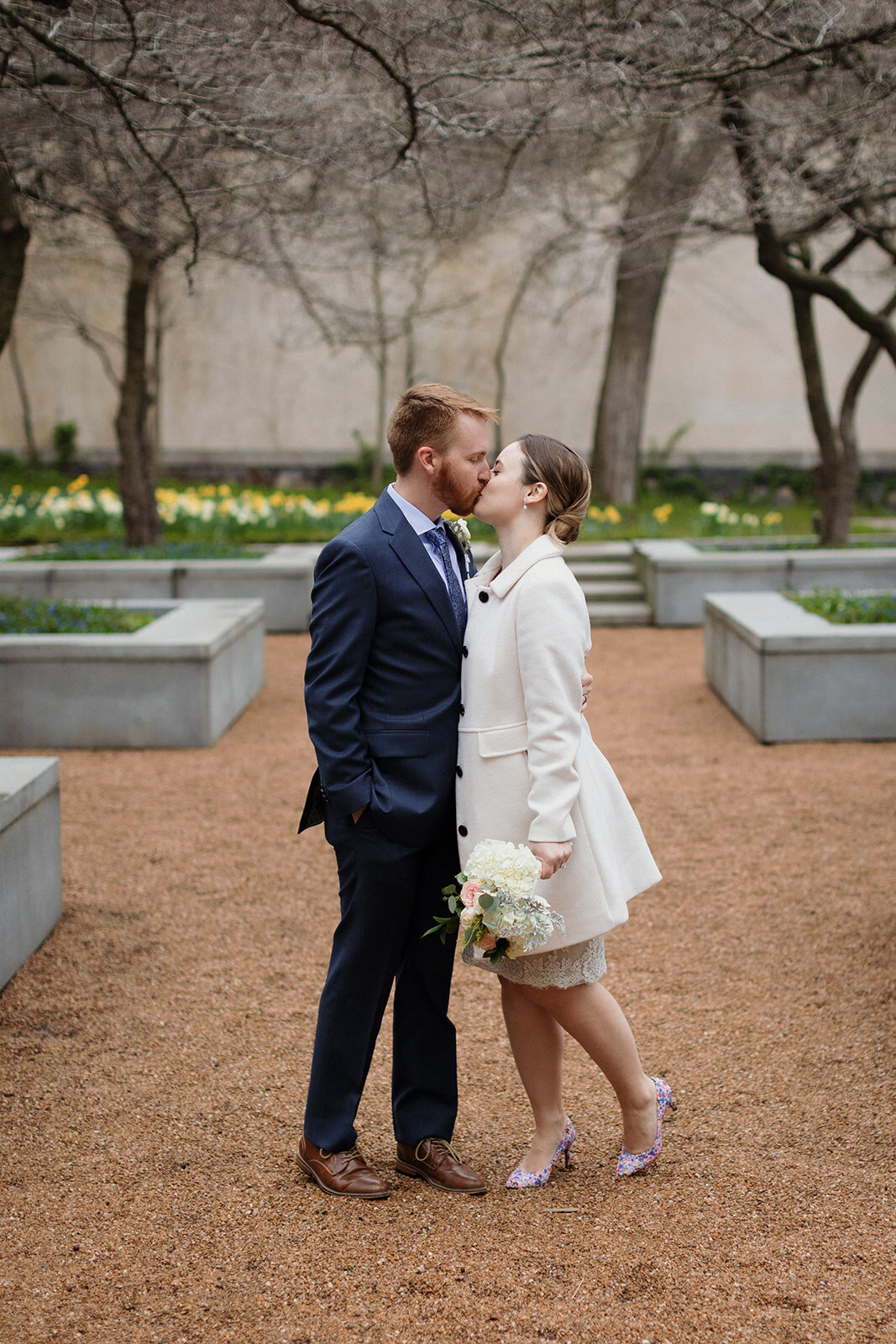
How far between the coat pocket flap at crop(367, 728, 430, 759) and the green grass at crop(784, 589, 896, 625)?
584 cm

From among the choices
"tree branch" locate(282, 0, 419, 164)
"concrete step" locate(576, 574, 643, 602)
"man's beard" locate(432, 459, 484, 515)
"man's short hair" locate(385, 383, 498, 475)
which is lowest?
"concrete step" locate(576, 574, 643, 602)

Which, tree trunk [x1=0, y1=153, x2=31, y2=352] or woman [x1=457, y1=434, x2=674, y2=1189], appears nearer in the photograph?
woman [x1=457, y1=434, x2=674, y2=1189]

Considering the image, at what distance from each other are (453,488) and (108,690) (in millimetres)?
5106

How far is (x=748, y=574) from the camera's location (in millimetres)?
11195

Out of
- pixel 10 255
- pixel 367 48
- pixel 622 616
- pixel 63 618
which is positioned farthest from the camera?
pixel 622 616

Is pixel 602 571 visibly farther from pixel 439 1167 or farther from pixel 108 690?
pixel 439 1167

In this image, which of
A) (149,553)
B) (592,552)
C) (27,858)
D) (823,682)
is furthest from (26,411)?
(27,858)

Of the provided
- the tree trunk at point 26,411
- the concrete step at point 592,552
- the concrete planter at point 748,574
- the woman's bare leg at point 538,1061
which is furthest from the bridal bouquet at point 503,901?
the tree trunk at point 26,411

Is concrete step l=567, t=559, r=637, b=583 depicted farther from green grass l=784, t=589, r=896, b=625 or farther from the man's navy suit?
the man's navy suit

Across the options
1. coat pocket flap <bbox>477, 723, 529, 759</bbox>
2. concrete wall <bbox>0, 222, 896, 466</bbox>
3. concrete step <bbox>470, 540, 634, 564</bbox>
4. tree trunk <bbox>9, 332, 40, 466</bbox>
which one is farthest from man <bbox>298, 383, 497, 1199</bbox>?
tree trunk <bbox>9, 332, 40, 466</bbox>

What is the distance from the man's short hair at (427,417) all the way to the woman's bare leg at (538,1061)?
122 centimetres

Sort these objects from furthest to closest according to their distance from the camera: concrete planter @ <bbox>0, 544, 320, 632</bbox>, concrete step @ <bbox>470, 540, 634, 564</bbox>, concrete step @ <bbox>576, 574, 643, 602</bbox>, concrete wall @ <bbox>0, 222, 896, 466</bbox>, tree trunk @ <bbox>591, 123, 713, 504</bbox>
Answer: concrete wall @ <bbox>0, 222, 896, 466</bbox> < tree trunk @ <bbox>591, 123, 713, 504</bbox> < concrete step @ <bbox>470, 540, 634, 564</bbox> < concrete step @ <bbox>576, 574, 643, 602</bbox> < concrete planter @ <bbox>0, 544, 320, 632</bbox>

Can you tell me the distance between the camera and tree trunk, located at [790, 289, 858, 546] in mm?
11578

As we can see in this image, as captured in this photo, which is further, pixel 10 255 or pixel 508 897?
pixel 10 255
